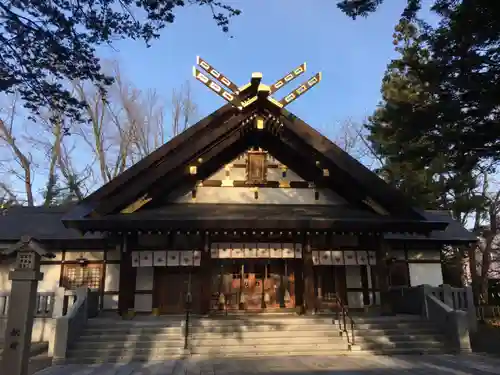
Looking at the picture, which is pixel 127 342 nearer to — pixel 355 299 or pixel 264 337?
pixel 264 337

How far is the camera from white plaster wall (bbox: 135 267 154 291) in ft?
43.3

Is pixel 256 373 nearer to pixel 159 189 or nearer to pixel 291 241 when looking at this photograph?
pixel 291 241

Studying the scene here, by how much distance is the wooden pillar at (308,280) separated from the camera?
481 inches

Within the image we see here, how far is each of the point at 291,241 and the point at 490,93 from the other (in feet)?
25.2

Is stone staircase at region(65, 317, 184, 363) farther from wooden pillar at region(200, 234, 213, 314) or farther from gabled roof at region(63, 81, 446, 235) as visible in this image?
gabled roof at region(63, 81, 446, 235)

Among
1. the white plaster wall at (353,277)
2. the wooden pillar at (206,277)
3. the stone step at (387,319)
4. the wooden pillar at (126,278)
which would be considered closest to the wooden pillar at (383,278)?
the stone step at (387,319)

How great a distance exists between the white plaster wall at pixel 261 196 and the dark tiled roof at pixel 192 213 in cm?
38

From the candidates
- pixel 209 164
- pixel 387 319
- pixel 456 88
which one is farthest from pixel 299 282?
pixel 456 88

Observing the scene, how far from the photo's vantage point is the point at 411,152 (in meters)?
9.06

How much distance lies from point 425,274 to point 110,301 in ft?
40.9

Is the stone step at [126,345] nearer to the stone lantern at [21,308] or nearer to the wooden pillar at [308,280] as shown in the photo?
the stone lantern at [21,308]

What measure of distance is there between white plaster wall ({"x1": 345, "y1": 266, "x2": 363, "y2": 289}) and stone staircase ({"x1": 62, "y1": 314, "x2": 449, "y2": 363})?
288 cm

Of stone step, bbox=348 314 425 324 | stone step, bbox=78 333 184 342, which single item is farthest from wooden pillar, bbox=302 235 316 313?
stone step, bbox=78 333 184 342

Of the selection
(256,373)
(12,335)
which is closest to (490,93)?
(256,373)
